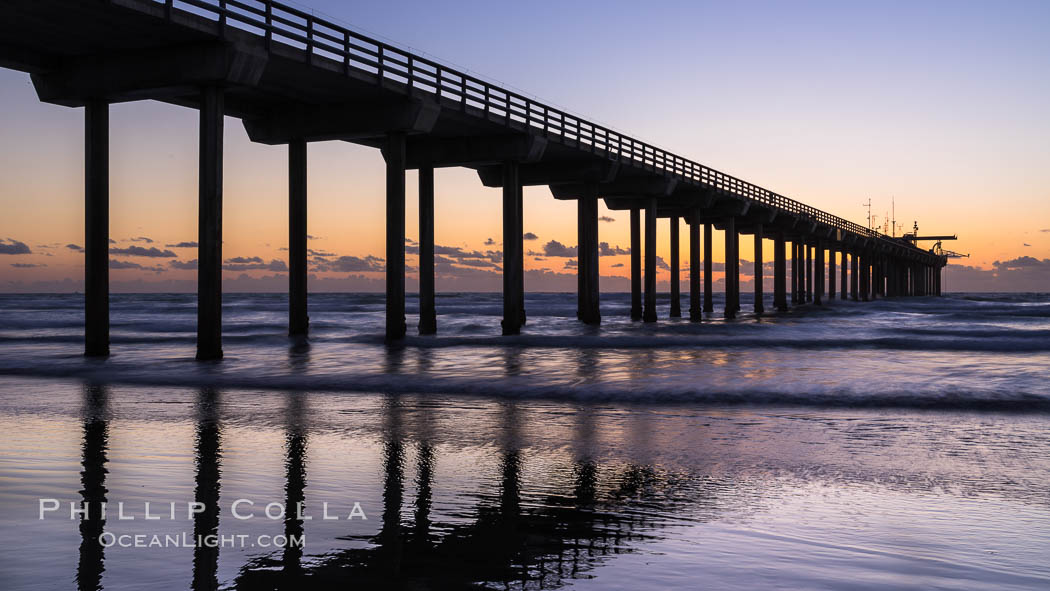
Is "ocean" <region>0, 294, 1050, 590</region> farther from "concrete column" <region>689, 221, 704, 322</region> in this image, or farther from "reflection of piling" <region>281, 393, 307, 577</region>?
"concrete column" <region>689, 221, 704, 322</region>

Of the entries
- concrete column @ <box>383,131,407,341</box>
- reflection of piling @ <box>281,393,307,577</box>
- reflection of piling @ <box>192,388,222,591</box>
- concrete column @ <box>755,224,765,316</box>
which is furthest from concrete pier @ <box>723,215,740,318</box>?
reflection of piling @ <box>281,393,307,577</box>

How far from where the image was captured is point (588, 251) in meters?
36.1

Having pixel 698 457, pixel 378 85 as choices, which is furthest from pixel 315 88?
pixel 698 457

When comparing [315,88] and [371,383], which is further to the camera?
[315,88]

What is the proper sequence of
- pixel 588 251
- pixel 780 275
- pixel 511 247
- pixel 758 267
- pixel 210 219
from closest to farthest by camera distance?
pixel 210 219 < pixel 511 247 < pixel 588 251 < pixel 758 267 < pixel 780 275

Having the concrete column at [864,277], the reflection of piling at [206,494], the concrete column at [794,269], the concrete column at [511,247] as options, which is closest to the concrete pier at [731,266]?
the concrete column at [794,269]

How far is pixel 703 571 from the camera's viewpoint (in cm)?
417

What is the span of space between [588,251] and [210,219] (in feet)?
64.7

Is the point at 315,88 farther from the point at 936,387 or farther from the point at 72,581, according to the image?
the point at 72,581

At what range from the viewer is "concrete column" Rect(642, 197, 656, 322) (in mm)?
40312

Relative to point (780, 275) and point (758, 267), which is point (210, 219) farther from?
point (780, 275)

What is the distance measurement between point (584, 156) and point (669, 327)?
841cm

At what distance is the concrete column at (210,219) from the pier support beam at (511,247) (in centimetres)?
1187

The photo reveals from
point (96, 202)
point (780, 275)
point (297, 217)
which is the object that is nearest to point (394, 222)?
point (297, 217)
